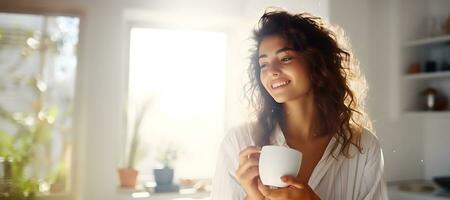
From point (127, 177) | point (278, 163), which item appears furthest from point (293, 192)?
point (127, 177)

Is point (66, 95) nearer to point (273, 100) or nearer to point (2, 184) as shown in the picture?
point (2, 184)

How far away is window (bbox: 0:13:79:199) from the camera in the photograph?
39.1 inches

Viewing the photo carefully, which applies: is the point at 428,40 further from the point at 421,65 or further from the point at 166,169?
the point at 166,169

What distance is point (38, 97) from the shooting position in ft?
3.49

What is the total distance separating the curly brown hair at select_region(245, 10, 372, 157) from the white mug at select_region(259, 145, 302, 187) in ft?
0.43

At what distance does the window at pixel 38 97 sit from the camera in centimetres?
99

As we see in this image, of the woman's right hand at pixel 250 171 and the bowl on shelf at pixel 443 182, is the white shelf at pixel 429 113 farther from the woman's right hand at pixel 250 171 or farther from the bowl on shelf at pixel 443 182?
the woman's right hand at pixel 250 171

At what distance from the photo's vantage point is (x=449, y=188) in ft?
3.59

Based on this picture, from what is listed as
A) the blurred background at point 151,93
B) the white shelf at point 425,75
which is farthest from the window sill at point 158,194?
the white shelf at point 425,75

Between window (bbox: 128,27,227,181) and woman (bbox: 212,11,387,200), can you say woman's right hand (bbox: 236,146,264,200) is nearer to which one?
woman (bbox: 212,11,387,200)

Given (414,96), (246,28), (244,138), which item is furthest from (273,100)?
(414,96)

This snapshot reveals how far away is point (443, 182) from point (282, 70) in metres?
0.79

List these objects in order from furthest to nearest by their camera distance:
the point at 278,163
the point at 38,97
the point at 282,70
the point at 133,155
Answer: the point at 133,155 → the point at 38,97 → the point at 282,70 → the point at 278,163

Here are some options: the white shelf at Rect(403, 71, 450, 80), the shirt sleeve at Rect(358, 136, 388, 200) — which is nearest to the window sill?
the shirt sleeve at Rect(358, 136, 388, 200)
